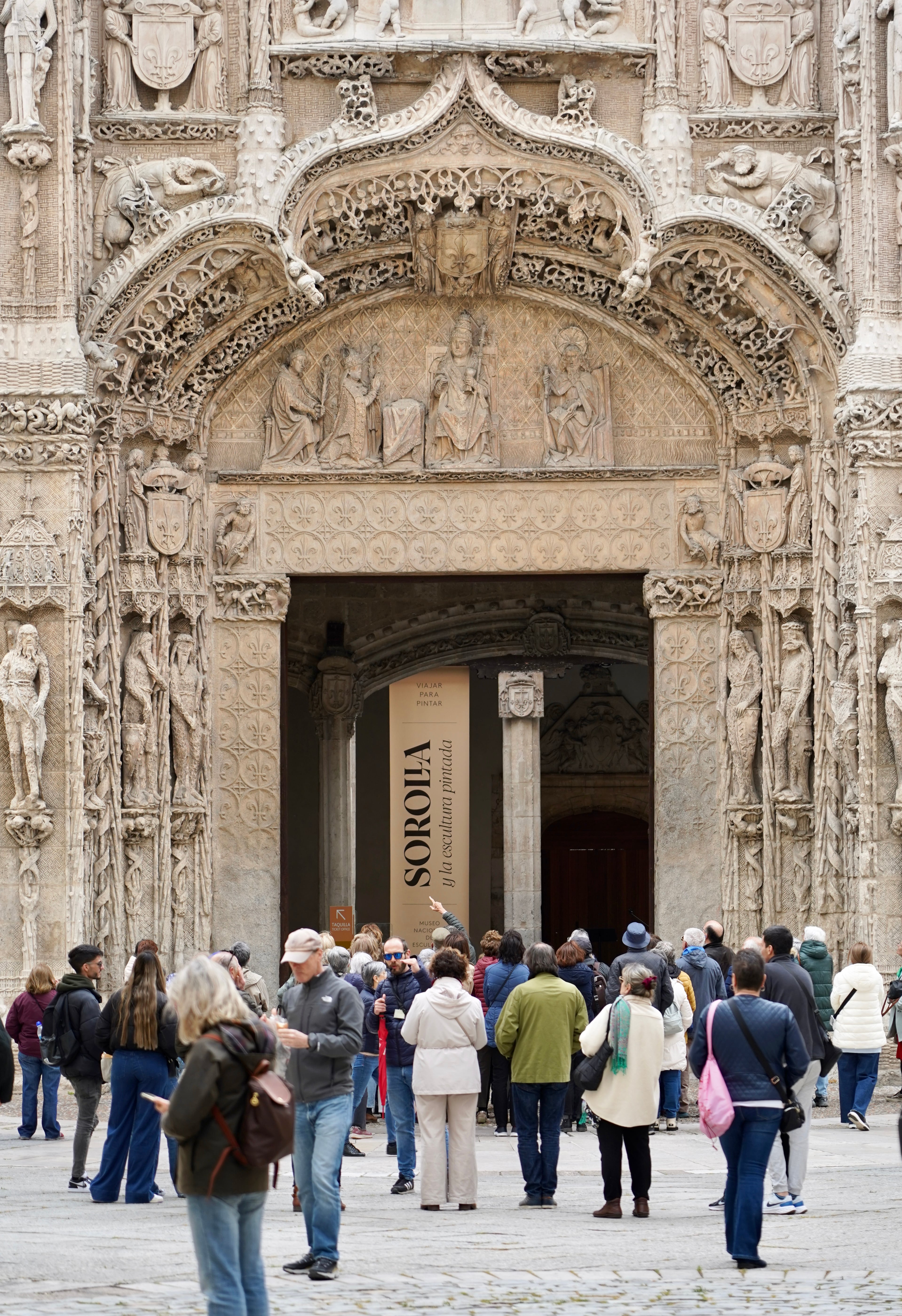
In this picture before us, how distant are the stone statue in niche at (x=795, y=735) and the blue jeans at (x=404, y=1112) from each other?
6651 millimetres

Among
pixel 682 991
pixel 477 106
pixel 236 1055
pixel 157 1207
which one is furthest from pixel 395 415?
pixel 236 1055

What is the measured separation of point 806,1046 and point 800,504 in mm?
8718

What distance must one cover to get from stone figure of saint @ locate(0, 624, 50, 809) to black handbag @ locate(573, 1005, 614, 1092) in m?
7.50

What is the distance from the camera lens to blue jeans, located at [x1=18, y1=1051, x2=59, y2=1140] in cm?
1322

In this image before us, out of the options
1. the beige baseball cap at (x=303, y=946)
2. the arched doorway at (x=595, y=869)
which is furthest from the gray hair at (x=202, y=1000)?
the arched doorway at (x=595, y=869)

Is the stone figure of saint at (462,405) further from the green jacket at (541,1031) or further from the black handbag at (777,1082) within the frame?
the black handbag at (777,1082)

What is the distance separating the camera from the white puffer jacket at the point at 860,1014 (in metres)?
13.0

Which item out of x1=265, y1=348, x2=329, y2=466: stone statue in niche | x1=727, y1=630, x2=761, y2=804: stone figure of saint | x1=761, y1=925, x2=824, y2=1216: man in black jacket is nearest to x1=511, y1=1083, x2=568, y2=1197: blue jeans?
x1=761, y1=925, x2=824, y2=1216: man in black jacket

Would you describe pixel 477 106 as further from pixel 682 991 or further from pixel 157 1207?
pixel 157 1207

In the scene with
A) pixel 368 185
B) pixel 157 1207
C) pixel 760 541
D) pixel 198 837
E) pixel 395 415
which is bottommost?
pixel 157 1207

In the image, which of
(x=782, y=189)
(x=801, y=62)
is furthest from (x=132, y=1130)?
(x=801, y=62)

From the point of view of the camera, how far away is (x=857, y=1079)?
43.7ft

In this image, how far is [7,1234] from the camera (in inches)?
347

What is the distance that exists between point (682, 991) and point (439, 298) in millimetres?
7542
